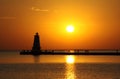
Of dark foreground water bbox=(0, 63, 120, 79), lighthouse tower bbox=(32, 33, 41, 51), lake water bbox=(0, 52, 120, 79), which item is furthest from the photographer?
lighthouse tower bbox=(32, 33, 41, 51)

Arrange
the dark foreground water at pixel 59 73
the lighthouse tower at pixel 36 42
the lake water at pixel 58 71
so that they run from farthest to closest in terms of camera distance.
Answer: the lighthouse tower at pixel 36 42
the lake water at pixel 58 71
the dark foreground water at pixel 59 73

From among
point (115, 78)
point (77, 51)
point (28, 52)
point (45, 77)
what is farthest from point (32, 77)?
point (77, 51)

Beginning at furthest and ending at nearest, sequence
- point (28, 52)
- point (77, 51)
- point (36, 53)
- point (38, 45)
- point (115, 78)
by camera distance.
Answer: point (77, 51), point (28, 52), point (36, 53), point (38, 45), point (115, 78)

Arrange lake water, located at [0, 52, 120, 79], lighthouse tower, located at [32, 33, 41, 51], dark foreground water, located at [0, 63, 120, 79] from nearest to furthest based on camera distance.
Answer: dark foreground water, located at [0, 63, 120, 79]
lake water, located at [0, 52, 120, 79]
lighthouse tower, located at [32, 33, 41, 51]

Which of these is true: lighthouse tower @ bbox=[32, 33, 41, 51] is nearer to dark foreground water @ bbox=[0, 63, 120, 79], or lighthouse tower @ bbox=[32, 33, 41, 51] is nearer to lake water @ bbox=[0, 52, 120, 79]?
lake water @ bbox=[0, 52, 120, 79]

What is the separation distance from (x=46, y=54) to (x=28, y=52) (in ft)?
24.0

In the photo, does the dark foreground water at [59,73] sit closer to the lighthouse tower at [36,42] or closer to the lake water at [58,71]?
the lake water at [58,71]

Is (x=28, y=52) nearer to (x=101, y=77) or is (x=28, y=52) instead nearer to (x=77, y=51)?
(x=77, y=51)

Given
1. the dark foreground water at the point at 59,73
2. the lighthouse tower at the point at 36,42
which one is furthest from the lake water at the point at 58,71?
the lighthouse tower at the point at 36,42

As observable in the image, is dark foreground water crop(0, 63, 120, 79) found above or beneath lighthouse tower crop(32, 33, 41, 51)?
beneath

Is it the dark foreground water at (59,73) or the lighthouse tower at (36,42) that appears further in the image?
the lighthouse tower at (36,42)

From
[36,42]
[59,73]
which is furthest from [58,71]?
[36,42]

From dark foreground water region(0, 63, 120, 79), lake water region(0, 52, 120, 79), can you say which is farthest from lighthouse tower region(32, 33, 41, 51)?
dark foreground water region(0, 63, 120, 79)

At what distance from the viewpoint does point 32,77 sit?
5891cm
